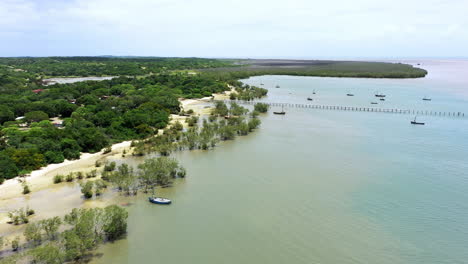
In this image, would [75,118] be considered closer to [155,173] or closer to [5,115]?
[5,115]

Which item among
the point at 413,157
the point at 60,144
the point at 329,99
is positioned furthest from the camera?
the point at 329,99

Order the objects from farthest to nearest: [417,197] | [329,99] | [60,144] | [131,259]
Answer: [329,99] < [60,144] < [417,197] < [131,259]

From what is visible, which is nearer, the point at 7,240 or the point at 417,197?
the point at 7,240

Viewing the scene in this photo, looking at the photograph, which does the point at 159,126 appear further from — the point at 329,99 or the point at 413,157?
the point at 329,99

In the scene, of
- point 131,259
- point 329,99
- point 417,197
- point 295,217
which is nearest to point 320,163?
point 417,197

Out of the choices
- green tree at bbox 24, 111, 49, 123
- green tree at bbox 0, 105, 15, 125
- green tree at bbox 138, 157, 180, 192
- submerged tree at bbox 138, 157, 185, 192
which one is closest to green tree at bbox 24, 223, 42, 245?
submerged tree at bbox 138, 157, 185, 192

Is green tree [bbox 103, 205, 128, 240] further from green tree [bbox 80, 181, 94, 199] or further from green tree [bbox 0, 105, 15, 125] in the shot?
green tree [bbox 0, 105, 15, 125]

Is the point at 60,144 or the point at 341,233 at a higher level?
the point at 60,144

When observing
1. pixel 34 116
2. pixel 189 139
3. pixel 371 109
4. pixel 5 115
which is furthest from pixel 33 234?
pixel 371 109

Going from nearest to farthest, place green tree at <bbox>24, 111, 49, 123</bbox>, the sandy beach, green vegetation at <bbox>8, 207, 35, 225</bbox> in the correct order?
green vegetation at <bbox>8, 207, 35, 225</bbox>
the sandy beach
green tree at <bbox>24, 111, 49, 123</bbox>
